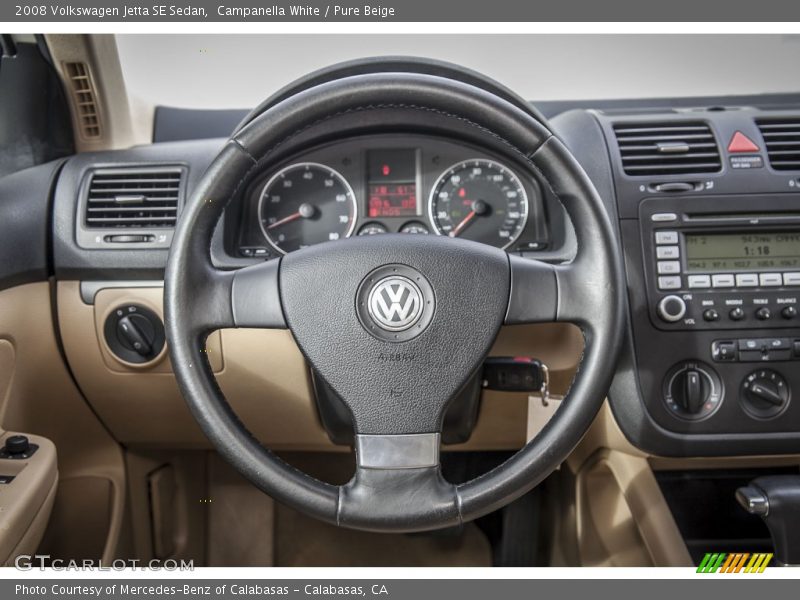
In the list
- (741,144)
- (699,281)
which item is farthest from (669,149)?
(699,281)

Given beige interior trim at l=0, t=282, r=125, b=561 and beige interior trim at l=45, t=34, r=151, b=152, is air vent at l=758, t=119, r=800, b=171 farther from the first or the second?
beige interior trim at l=0, t=282, r=125, b=561

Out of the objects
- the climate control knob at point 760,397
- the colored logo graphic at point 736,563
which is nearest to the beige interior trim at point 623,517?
the colored logo graphic at point 736,563

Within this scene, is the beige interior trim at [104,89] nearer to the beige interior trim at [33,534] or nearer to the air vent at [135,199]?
the air vent at [135,199]

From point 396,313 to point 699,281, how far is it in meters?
0.59

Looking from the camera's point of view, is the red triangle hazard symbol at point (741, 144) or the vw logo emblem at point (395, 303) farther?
the red triangle hazard symbol at point (741, 144)

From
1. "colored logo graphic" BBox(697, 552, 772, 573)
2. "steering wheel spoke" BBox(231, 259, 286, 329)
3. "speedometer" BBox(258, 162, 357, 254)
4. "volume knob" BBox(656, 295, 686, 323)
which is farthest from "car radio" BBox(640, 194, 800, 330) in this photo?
"steering wheel spoke" BBox(231, 259, 286, 329)

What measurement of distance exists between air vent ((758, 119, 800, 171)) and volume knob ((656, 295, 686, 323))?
307 mm

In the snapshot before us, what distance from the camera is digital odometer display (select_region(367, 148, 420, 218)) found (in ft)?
4.53

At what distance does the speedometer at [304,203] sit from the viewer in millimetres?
1374

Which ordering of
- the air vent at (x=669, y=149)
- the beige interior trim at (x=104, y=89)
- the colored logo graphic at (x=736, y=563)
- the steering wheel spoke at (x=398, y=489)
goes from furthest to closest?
1. the beige interior trim at (x=104, y=89)
2. the air vent at (x=669, y=149)
3. the colored logo graphic at (x=736, y=563)
4. the steering wheel spoke at (x=398, y=489)

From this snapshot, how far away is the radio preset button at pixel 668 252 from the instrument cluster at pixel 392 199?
0.63 ft

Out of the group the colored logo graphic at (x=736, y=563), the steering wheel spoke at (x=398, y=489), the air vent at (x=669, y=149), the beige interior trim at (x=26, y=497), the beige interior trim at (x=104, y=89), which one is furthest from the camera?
the beige interior trim at (x=104, y=89)

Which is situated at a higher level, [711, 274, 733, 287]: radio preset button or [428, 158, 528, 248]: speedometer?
[428, 158, 528, 248]: speedometer

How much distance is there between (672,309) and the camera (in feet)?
4.24
